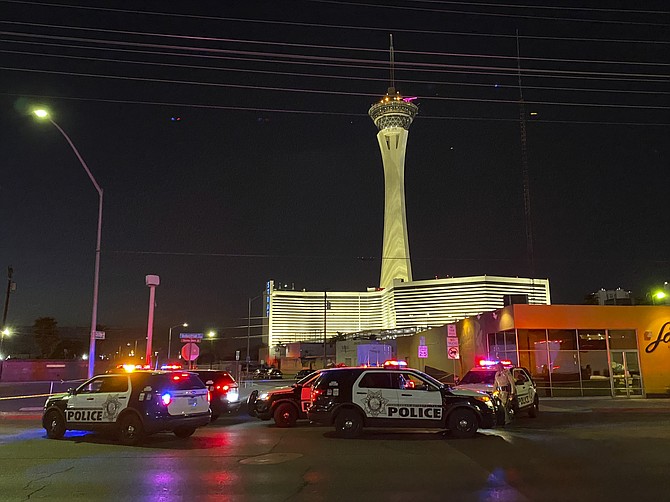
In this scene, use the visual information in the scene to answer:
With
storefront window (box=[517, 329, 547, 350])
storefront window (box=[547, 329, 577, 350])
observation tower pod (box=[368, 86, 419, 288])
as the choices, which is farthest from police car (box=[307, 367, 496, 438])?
observation tower pod (box=[368, 86, 419, 288])

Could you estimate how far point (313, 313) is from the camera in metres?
182

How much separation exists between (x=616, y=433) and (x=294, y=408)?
829 centimetres

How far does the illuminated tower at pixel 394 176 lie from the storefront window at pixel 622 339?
103958 millimetres

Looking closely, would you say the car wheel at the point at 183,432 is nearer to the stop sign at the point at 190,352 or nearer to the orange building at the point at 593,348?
the stop sign at the point at 190,352

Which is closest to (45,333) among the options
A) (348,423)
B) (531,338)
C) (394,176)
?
(394,176)

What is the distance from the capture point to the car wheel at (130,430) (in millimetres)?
13375

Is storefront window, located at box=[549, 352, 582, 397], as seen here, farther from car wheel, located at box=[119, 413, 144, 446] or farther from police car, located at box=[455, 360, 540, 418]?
car wheel, located at box=[119, 413, 144, 446]

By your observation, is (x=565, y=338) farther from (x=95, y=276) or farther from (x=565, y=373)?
(x=95, y=276)

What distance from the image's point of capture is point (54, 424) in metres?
14.4

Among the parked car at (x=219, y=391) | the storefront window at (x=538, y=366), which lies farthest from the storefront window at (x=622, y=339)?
the parked car at (x=219, y=391)

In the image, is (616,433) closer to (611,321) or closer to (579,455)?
(579,455)

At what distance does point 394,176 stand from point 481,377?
129 meters

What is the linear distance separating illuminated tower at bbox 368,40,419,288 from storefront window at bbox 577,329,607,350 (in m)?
104

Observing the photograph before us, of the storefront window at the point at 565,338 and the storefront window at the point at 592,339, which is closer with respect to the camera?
the storefront window at the point at 592,339
